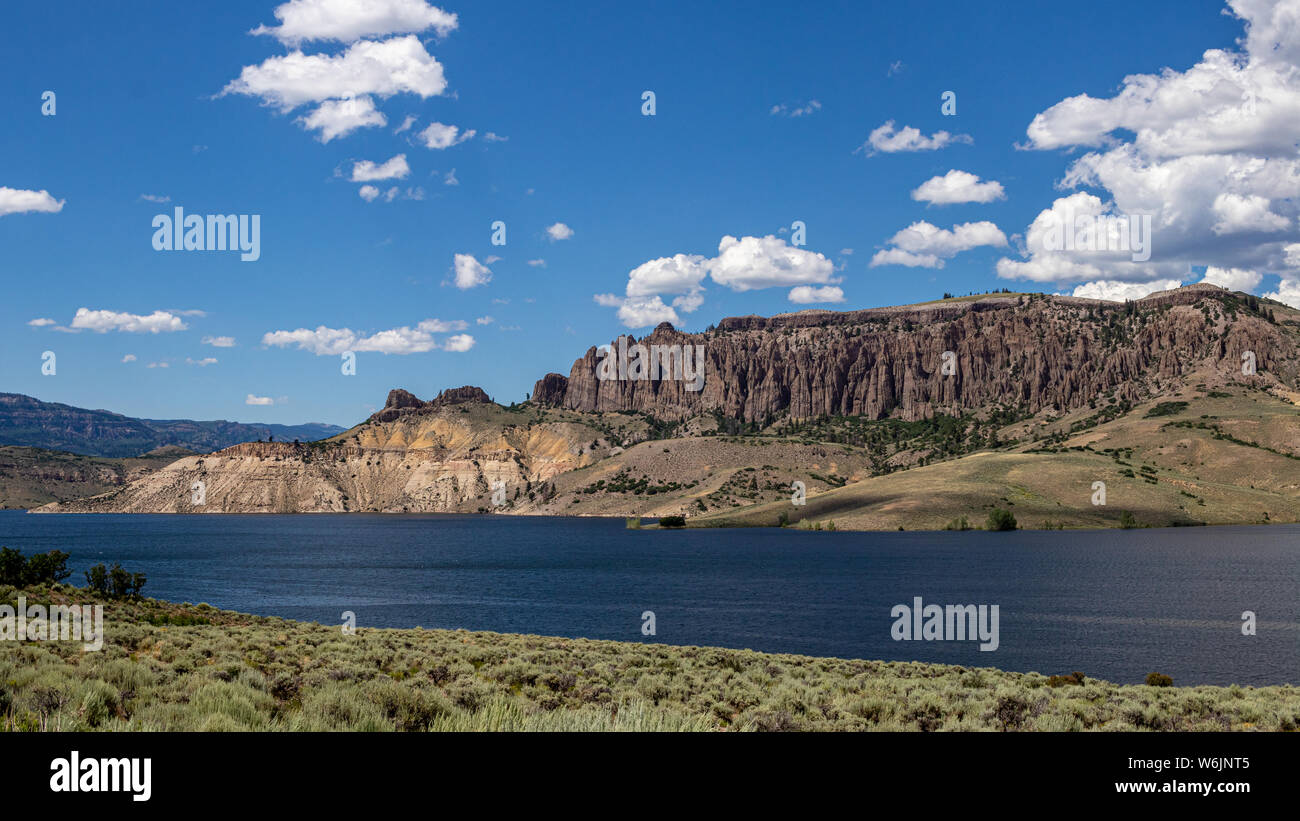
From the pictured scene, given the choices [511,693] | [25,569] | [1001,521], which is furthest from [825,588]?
[1001,521]

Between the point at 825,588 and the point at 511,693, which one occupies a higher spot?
the point at 511,693

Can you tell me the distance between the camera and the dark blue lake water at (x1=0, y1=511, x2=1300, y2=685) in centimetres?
5669

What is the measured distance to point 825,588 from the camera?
9331cm

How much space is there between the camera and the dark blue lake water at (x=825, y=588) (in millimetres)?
56688

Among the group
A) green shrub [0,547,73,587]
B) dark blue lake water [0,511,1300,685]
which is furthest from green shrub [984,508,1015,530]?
green shrub [0,547,73,587]

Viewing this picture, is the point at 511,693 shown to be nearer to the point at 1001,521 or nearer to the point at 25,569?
the point at 25,569

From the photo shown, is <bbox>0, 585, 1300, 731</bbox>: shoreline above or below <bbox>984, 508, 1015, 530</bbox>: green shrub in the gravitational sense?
above

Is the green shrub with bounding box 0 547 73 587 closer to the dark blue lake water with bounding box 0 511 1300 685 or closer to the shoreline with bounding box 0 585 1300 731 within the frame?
the dark blue lake water with bounding box 0 511 1300 685

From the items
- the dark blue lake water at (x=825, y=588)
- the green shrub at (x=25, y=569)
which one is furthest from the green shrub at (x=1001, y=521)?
the green shrub at (x=25, y=569)

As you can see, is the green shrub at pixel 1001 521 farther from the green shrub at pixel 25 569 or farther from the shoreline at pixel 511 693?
the green shrub at pixel 25 569
